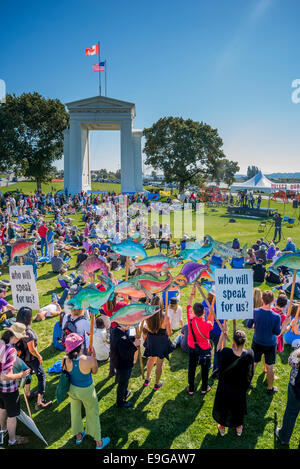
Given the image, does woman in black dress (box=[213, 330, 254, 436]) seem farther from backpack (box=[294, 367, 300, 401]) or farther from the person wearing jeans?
the person wearing jeans

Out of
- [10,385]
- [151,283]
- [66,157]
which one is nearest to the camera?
[10,385]

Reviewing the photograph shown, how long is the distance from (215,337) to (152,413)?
1.74m

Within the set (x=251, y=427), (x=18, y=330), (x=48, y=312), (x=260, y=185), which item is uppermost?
(x=260, y=185)

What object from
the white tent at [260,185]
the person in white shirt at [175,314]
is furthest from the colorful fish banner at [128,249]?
the white tent at [260,185]

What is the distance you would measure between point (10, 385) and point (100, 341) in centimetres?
225

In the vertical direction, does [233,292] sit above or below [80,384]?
above

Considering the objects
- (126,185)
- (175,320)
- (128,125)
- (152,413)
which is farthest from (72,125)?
(152,413)

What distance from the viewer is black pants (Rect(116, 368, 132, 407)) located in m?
4.58

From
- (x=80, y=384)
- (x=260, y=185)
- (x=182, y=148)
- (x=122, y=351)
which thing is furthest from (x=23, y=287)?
(x=182, y=148)

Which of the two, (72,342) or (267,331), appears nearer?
(72,342)

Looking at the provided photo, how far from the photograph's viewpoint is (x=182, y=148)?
4697 cm

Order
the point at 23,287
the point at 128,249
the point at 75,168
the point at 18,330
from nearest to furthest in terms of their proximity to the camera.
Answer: the point at 18,330 → the point at 23,287 → the point at 128,249 → the point at 75,168

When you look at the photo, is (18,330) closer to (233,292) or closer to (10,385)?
(10,385)
